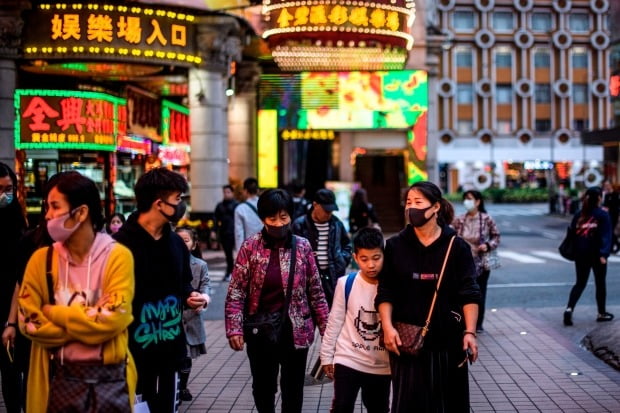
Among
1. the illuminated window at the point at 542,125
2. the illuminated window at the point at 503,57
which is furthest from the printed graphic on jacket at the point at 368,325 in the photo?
the illuminated window at the point at 542,125

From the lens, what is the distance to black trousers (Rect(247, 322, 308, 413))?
6.14 m

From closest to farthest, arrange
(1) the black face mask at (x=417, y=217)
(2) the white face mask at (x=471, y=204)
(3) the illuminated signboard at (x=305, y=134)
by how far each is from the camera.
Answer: (1) the black face mask at (x=417, y=217) → (2) the white face mask at (x=471, y=204) → (3) the illuminated signboard at (x=305, y=134)

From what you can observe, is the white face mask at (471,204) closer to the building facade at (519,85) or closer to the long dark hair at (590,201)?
the long dark hair at (590,201)

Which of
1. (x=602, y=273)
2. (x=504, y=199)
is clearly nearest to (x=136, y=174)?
(x=602, y=273)

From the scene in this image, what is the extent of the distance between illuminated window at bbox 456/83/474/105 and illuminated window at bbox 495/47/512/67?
3.37 m

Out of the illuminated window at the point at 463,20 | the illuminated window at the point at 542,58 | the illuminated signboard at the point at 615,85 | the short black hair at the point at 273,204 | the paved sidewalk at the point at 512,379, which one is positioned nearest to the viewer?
the short black hair at the point at 273,204

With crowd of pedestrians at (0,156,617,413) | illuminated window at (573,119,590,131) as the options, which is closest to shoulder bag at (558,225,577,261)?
crowd of pedestrians at (0,156,617,413)

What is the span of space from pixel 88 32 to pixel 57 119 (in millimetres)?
2242

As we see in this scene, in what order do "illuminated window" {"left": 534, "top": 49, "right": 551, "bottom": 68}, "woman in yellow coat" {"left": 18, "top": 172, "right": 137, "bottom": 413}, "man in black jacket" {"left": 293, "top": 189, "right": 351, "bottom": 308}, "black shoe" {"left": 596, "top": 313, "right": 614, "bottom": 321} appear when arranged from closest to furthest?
"woman in yellow coat" {"left": 18, "top": 172, "right": 137, "bottom": 413} → "man in black jacket" {"left": 293, "top": 189, "right": 351, "bottom": 308} → "black shoe" {"left": 596, "top": 313, "right": 614, "bottom": 321} → "illuminated window" {"left": 534, "top": 49, "right": 551, "bottom": 68}

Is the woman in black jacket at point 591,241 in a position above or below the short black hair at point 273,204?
below

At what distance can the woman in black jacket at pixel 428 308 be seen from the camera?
5.36 meters

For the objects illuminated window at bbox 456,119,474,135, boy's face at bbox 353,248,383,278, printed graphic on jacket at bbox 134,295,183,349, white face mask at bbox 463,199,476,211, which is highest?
illuminated window at bbox 456,119,474,135

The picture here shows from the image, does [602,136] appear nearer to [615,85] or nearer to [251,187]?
[615,85]

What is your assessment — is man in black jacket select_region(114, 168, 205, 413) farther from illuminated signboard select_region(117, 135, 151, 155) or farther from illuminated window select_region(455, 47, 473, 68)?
illuminated window select_region(455, 47, 473, 68)
